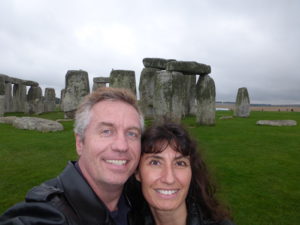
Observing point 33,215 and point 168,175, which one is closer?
point 33,215

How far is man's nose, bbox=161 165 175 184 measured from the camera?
2117mm

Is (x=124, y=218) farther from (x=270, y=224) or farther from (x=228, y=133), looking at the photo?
(x=228, y=133)

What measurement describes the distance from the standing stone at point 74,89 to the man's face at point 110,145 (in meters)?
13.1

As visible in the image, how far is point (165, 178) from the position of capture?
2.13m

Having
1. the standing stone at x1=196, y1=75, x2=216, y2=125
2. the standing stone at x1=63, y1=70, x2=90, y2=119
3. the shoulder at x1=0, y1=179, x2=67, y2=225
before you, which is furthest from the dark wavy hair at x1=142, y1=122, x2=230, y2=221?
the standing stone at x1=63, y1=70, x2=90, y2=119

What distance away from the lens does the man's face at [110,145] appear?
2.00 m

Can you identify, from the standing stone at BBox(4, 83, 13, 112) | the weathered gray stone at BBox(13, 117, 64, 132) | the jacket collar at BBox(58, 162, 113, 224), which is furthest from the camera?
the standing stone at BBox(4, 83, 13, 112)

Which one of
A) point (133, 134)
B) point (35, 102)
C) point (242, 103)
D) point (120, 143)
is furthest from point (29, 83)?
point (120, 143)

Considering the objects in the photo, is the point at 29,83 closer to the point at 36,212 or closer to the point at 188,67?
the point at 188,67

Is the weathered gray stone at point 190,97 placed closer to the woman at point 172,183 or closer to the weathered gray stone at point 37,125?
the weathered gray stone at point 37,125

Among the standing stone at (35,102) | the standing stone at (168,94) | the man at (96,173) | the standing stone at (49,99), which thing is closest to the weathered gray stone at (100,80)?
the standing stone at (49,99)

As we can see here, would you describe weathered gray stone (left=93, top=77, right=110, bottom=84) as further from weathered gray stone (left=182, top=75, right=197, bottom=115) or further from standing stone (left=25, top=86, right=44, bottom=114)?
weathered gray stone (left=182, top=75, right=197, bottom=115)

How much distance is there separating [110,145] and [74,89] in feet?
44.5

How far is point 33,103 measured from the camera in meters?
20.0
